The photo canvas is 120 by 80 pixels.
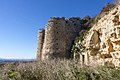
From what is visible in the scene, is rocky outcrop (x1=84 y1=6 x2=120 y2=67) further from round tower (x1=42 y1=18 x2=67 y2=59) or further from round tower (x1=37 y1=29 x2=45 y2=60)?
round tower (x1=37 y1=29 x2=45 y2=60)

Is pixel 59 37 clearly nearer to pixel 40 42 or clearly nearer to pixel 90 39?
pixel 40 42

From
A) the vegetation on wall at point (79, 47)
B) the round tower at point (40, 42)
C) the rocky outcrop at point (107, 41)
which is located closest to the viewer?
the rocky outcrop at point (107, 41)

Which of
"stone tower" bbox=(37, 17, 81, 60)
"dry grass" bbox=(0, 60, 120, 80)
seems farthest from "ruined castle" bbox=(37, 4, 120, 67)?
"dry grass" bbox=(0, 60, 120, 80)

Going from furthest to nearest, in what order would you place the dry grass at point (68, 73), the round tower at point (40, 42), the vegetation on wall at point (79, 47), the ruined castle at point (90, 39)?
the round tower at point (40, 42) < the vegetation on wall at point (79, 47) < the ruined castle at point (90, 39) < the dry grass at point (68, 73)

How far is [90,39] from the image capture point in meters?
11.6

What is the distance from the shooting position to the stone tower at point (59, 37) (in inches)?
845

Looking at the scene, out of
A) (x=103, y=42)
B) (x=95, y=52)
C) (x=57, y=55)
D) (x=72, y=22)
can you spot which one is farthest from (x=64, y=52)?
(x=103, y=42)

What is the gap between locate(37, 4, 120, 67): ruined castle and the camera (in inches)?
341

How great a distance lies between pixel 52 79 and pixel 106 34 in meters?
3.15

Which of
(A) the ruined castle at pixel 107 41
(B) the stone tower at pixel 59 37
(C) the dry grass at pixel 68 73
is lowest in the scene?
(C) the dry grass at pixel 68 73

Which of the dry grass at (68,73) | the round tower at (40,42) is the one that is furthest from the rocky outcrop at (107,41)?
the round tower at (40,42)

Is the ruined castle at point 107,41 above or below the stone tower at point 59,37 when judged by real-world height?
below

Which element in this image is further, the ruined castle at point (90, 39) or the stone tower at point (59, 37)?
the stone tower at point (59, 37)

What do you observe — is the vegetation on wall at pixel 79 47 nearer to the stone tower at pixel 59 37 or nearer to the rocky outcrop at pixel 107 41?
the rocky outcrop at pixel 107 41
